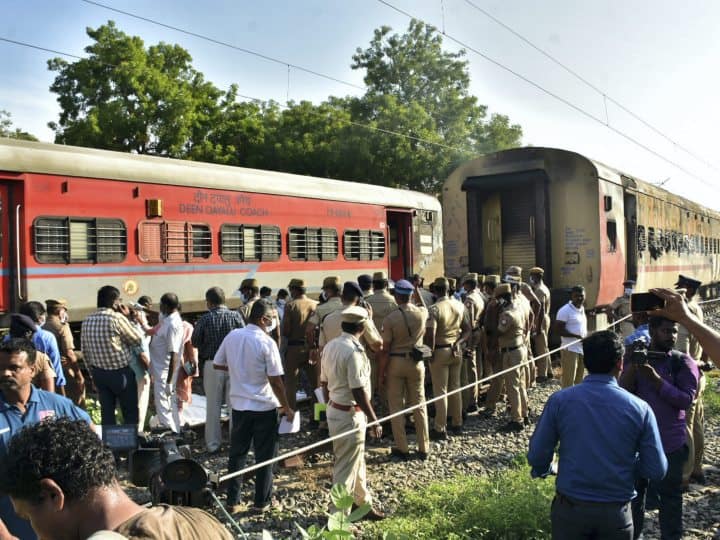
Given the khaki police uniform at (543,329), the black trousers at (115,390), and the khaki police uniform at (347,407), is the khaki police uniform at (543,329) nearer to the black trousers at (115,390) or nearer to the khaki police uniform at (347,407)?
the khaki police uniform at (347,407)

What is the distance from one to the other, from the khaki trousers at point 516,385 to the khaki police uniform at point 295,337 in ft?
7.82

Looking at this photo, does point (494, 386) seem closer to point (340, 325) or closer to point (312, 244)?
point (340, 325)

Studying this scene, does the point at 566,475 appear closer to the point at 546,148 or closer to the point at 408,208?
the point at 546,148

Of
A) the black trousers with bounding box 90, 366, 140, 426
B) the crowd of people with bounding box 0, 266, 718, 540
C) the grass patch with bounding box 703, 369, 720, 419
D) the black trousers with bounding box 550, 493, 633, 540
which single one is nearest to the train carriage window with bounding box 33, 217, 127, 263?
the crowd of people with bounding box 0, 266, 718, 540

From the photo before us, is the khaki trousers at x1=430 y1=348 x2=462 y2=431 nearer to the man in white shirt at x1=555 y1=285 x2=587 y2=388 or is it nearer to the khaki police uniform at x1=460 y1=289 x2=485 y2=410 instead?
the khaki police uniform at x1=460 y1=289 x2=485 y2=410

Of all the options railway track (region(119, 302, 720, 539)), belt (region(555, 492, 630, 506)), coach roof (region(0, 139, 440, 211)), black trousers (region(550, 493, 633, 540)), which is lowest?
railway track (region(119, 302, 720, 539))

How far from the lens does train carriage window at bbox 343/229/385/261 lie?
1320 cm

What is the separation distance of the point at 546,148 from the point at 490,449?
20.0 feet

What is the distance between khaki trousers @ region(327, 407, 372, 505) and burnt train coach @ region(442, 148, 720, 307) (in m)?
6.78

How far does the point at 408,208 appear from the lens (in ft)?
50.1

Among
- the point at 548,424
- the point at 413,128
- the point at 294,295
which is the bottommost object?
the point at 548,424

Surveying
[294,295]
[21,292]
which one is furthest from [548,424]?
[21,292]

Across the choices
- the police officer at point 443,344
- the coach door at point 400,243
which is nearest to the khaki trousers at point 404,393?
the police officer at point 443,344

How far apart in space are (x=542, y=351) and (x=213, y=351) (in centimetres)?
546
